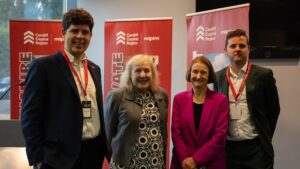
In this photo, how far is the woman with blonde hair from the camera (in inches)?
93.2

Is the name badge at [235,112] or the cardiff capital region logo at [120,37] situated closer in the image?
the name badge at [235,112]

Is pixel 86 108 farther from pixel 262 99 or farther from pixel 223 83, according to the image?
pixel 262 99

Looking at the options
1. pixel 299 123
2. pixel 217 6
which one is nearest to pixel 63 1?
pixel 217 6

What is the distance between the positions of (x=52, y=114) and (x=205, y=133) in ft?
3.77

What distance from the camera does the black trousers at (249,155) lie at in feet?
8.41

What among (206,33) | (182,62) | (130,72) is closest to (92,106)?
(130,72)

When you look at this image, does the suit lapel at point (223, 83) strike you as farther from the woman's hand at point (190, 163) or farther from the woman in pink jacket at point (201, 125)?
the woman's hand at point (190, 163)

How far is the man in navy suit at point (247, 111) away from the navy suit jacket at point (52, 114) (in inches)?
49.5

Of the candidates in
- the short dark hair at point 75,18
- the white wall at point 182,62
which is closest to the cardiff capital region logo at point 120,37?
the white wall at point 182,62

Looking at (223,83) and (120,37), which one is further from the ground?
(120,37)

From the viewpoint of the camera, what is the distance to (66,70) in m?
1.92

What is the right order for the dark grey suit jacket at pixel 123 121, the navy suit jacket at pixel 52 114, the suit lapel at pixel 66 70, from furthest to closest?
the dark grey suit jacket at pixel 123 121 → the suit lapel at pixel 66 70 → the navy suit jacket at pixel 52 114

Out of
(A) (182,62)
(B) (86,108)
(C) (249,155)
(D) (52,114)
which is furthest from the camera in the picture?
(A) (182,62)

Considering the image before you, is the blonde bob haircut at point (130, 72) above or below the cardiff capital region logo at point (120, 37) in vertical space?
below
